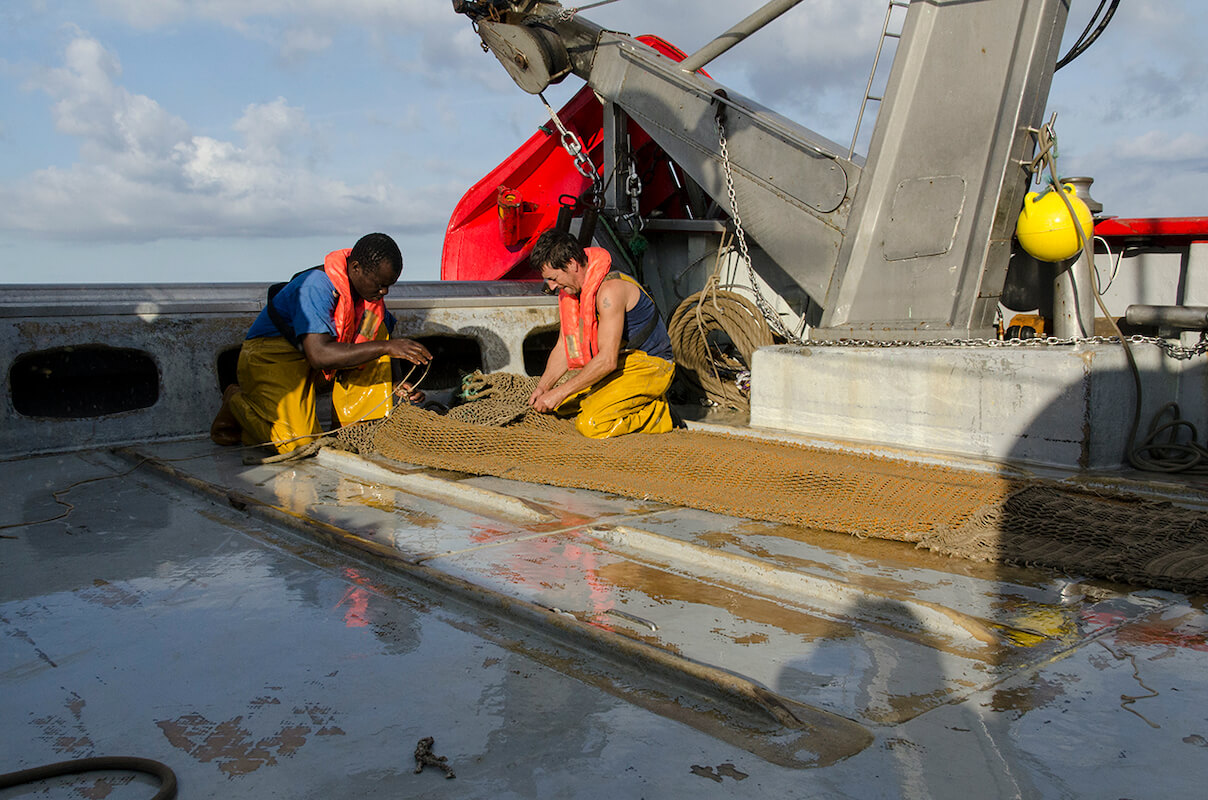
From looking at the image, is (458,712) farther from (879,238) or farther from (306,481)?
(879,238)

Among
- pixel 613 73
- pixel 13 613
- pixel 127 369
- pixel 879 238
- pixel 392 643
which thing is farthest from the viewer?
pixel 613 73

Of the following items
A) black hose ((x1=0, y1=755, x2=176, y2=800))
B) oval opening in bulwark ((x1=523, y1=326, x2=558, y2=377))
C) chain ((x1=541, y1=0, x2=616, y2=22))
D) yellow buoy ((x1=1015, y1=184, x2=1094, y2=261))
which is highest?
chain ((x1=541, y1=0, x2=616, y2=22))

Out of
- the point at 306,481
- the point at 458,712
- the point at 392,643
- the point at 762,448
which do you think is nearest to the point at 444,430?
the point at 306,481

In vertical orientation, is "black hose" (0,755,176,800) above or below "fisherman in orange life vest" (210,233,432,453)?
below

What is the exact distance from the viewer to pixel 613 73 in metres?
6.64

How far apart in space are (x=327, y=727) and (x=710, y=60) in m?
5.25

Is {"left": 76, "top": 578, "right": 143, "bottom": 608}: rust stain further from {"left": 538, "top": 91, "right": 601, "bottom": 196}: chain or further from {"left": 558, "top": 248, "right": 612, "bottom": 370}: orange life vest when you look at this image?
{"left": 538, "top": 91, "right": 601, "bottom": 196}: chain

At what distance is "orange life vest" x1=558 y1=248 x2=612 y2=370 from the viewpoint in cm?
512

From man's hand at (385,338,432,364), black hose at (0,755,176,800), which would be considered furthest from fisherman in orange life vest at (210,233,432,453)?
black hose at (0,755,176,800)

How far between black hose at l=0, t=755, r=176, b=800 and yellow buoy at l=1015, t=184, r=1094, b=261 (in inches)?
172

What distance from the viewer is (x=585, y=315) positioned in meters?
5.19

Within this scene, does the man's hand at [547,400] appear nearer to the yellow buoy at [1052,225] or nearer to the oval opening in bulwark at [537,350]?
the oval opening in bulwark at [537,350]

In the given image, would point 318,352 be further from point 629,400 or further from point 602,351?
point 629,400

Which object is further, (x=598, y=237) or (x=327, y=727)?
(x=598, y=237)
